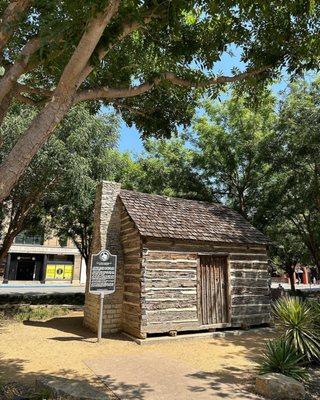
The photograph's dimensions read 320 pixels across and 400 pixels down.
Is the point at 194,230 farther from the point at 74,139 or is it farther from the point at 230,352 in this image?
the point at 74,139

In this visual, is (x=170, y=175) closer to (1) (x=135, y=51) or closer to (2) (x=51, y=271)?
(1) (x=135, y=51)

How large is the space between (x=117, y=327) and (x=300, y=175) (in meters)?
12.8

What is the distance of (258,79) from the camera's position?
26.9 feet

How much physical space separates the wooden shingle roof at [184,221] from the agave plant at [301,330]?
15.7 feet

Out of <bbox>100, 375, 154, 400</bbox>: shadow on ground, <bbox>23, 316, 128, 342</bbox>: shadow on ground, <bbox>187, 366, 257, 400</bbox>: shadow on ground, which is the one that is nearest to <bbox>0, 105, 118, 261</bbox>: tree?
<bbox>23, 316, 128, 342</bbox>: shadow on ground

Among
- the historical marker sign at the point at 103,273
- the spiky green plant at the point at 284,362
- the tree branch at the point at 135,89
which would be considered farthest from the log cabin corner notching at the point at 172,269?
the tree branch at the point at 135,89

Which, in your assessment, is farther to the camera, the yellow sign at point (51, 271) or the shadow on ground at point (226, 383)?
the yellow sign at point (51, 271)

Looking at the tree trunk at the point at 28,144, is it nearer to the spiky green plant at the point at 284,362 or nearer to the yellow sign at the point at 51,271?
the spiky green plant at the point at 284,362

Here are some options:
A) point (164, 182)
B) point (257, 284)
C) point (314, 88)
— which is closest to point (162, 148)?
point (164, 182)

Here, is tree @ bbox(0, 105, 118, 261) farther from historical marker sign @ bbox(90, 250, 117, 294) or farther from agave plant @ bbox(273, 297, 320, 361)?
agave plant @ bbox(273, 297, 320, 361)

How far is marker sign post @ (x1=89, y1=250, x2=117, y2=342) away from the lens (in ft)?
38.0

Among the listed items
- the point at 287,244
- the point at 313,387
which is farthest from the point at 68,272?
the point at 313,387

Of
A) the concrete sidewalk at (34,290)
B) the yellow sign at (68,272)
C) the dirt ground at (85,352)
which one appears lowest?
the dirt ground at (85,352)

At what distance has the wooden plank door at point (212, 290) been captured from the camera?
42.8ft
